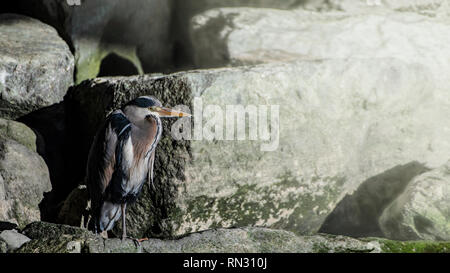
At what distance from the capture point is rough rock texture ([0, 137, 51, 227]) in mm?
2801

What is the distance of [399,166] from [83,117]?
2193 millimetres

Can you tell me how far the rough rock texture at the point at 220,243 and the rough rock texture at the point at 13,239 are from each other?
4 cm

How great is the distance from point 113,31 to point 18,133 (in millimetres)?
1152

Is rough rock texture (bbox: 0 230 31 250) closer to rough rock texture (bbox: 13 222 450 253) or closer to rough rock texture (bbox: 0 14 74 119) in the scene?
rough rock texture (bbox: 13 222 450 253)

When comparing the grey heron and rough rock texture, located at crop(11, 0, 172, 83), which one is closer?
the grey heron

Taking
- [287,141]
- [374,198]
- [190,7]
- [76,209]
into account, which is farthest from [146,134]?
[190,7]

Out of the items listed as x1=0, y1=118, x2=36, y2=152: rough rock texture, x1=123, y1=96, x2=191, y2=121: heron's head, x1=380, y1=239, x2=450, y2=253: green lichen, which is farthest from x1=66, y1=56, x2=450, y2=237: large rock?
x1=380, y1=239, x2=450, y2=253: green lichen

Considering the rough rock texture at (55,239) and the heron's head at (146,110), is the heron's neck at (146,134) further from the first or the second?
the rough rock texture at (55,239)

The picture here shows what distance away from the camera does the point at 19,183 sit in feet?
9.44

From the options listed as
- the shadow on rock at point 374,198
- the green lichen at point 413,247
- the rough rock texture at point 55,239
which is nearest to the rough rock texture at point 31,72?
the rough rock texture at point 55,239

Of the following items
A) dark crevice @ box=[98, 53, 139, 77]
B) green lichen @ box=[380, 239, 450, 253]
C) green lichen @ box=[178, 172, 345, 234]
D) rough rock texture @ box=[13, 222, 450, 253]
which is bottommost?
green lichen @ box=[178, 172, 345, 234]

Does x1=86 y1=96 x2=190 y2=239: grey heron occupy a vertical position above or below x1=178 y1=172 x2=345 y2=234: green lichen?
above

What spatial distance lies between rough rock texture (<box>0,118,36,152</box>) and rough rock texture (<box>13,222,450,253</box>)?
92 cm
